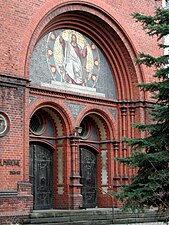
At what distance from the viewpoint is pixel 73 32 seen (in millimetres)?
20062

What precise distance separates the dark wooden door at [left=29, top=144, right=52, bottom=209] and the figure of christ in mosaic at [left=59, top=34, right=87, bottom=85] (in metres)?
3.01

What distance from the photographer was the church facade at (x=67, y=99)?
1597cm

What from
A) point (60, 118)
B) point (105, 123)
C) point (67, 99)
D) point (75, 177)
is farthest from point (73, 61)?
point (75, 177)

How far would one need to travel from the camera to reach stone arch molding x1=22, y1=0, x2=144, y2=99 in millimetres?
18219

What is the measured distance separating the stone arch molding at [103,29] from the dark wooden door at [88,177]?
2.94m

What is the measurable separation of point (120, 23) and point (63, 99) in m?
4.38

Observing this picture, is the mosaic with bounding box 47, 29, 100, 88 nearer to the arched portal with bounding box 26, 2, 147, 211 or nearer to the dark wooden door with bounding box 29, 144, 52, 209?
the arched portal with bounding box 26, 2, 147, 211

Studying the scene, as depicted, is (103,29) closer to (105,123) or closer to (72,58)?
(72,58)

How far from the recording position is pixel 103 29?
67.9 ft

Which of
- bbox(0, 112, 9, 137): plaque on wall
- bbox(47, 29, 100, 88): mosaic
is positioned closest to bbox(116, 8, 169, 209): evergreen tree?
bbox(0, 112, 9, 137): plaque on wall

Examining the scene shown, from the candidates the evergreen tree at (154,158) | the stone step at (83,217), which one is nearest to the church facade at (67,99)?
the stone step at (83,217)

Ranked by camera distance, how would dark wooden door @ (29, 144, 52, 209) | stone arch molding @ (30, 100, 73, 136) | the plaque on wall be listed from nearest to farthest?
the plaque on wall
dark wooden door @ (29, 144, 52, 209)
stone arch molding @ (30, 100, 73, 136)

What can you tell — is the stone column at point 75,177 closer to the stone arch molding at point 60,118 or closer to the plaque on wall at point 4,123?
the stone arch molding at point 60,118

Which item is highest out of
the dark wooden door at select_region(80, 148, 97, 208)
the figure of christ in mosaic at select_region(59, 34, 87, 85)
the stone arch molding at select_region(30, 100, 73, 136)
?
the figure of christ in mosaic at select_region(59, 34, 87, 85)
